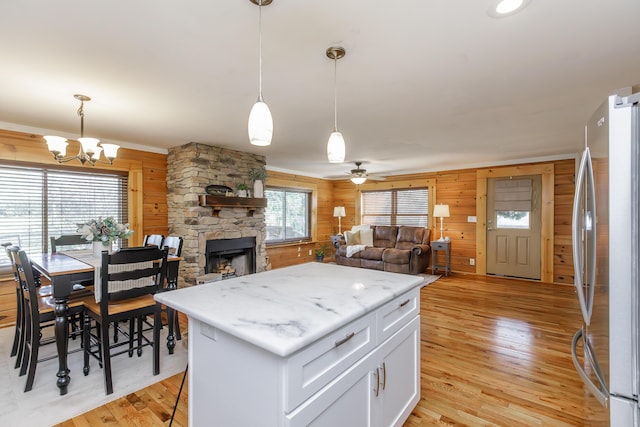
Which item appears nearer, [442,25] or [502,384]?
[442,25]

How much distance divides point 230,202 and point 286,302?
3.46 meters

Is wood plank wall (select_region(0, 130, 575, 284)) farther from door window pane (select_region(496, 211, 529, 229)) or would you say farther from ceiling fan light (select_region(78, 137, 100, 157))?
ceiling fan light (select_region(78, 137, 100, 157))

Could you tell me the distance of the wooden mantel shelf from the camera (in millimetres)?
4320

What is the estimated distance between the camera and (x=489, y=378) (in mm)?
2363

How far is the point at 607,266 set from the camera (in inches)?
43.0

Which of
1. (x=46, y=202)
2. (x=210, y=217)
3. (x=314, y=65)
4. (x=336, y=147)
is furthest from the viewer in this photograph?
(x=210, y=217)

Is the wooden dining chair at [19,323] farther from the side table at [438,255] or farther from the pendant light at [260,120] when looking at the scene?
the side table at [438,255]

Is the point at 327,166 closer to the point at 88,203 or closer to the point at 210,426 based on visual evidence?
the point at 88,203

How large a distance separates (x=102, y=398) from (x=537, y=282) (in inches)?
252

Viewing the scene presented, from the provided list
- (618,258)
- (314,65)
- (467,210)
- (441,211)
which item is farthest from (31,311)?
(467,210)

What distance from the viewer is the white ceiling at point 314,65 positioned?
1563 millimetres

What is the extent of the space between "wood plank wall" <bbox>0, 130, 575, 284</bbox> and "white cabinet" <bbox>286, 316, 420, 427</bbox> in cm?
414

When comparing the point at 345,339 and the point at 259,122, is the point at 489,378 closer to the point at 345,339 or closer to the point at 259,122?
the point at 345,339

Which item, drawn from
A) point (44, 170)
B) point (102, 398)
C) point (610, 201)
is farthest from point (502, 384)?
point (44, 170)
